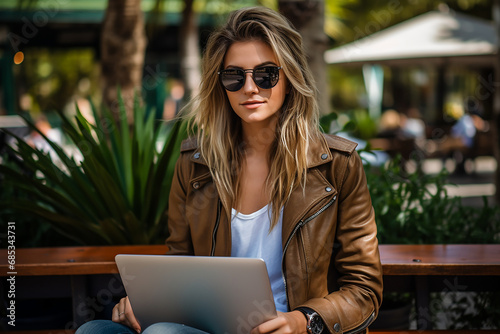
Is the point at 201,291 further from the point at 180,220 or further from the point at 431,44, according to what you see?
the point at 431,44

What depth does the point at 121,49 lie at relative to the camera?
580 cm

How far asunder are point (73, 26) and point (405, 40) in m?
6.83

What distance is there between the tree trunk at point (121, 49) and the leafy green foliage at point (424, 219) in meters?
3.09

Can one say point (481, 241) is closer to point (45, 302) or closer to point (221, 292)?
point (221, 292)

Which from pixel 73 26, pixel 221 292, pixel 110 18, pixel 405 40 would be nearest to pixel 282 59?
pixel 221 292

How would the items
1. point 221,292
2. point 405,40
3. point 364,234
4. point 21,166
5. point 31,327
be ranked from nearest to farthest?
1. point 221,292
2. point 364,234
3. point 31,327
4. point 21,166
5. point 405,40

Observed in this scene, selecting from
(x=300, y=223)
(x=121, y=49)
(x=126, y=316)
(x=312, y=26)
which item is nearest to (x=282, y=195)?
(x=300, y=223)

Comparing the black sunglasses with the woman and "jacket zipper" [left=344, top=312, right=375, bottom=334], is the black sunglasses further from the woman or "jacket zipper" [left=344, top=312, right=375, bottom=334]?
"jacket zipper" [left=344, top=312, right=375, bottom=334]

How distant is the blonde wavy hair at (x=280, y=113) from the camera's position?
2.17 metres

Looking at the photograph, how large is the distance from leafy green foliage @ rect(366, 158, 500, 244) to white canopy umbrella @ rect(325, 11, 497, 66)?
24.1ft

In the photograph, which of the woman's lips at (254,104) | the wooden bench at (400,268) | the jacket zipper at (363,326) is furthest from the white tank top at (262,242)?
the wooden bench at (400,268)

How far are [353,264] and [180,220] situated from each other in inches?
28.6

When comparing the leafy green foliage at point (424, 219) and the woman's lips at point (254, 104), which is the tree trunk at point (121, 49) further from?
the woman's lips at point (254, 104)

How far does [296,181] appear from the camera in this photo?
2188 millimetres
